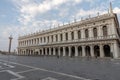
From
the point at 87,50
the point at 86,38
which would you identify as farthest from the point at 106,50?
the point at 86,38

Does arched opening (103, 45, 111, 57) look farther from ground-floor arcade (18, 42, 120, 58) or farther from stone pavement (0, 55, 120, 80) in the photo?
stone pavement (0, 55, 120, 80)

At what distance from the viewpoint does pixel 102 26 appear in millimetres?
40344

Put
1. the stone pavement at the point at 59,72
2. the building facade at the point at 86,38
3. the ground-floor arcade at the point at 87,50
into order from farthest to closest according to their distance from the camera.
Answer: the building facade at the point at 86,38, the ground-floor arcade at the point at 87,50, the stone pavement at the point at 59,72

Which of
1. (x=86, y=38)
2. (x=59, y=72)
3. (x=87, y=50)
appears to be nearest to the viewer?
(x=59, y=72)

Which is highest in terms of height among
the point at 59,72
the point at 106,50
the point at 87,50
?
the point at 87,50

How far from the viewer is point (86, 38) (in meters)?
43.4

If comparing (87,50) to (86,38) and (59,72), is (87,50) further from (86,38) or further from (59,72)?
(59,72)

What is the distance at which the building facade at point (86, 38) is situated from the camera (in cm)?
3809

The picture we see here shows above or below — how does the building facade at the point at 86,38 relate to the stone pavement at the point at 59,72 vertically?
above

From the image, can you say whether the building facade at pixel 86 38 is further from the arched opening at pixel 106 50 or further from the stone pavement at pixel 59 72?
the stone pavement at pixel 59 72

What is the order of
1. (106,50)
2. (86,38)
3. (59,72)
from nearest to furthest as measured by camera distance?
(59,72) < (106,50) < (86,38)

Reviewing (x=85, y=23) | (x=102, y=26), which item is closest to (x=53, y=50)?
(x=85, y=23)

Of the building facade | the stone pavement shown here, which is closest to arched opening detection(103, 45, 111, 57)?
the building facade

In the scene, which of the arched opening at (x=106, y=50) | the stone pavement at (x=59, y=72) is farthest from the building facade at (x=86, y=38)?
the stone pavement at (x=59, y=72)
